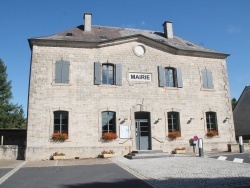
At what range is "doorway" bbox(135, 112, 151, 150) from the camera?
46.4 feet

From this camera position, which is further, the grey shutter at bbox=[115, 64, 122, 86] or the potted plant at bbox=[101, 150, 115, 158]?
the grey shutter at bbox=[115, 64, 122, 86]

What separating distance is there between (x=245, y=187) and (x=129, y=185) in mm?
2561

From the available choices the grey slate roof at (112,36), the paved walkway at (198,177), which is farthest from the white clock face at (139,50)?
the paved walkway at (198,177)

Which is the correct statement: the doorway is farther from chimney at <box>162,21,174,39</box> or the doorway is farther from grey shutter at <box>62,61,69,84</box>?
chimney at <box>162,21,174,39</box>

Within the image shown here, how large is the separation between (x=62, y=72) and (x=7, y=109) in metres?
19.7

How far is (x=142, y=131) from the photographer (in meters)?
14.4

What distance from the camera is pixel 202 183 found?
19.4 ft

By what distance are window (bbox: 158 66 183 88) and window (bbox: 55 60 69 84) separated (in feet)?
17.9

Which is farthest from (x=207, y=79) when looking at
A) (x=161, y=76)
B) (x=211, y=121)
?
(x=161, y=76)

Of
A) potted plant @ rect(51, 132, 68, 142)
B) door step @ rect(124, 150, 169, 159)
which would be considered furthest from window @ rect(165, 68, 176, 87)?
potted plant @ rect(51, 132, 68, 142)

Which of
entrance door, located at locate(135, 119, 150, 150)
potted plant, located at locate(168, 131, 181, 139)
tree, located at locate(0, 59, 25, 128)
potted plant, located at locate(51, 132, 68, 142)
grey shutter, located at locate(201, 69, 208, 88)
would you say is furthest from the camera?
tree, located at locate(0, 59, 25, 128)

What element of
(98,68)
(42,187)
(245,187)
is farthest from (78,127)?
(245,187)

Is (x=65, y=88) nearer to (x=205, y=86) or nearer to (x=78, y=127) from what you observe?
(x=78, y=127)

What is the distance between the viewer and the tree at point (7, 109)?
2901 centimetres
